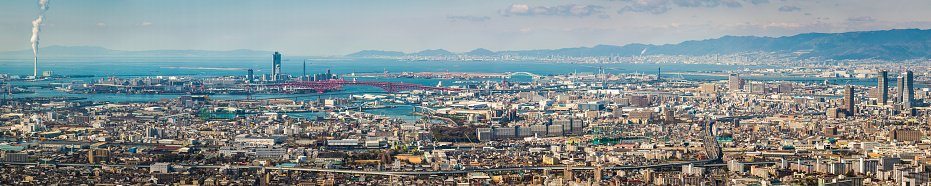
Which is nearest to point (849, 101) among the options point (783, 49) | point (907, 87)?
point (907, 87)

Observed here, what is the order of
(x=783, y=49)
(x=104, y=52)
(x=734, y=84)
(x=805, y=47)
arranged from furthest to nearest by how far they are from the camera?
(x=783, y=49)
(x=805, y=47)
(x=104, y=52)
(x=734, y=84)

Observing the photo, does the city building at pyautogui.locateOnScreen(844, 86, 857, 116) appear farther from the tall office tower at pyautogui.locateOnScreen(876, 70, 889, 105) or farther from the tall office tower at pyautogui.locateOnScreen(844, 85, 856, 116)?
the tall office tower at pyautogui.locateOnScreen(876, 70, 889, 105)

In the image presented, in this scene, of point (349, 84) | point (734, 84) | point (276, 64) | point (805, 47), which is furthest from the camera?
point (805, 47)

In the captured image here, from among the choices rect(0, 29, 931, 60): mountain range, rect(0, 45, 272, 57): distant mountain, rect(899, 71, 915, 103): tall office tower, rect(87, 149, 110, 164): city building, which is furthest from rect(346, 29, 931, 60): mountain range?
rect(87, 149, 110, 164): city building

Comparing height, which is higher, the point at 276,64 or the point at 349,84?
the point at 276,64

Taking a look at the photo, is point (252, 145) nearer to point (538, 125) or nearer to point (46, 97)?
point (538, 125)

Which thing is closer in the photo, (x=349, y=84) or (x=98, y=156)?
(x=98, y=156)

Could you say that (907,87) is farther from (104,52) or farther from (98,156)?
(104,52)

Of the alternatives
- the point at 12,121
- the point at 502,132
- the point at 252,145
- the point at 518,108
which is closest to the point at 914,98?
the point at 518,108
